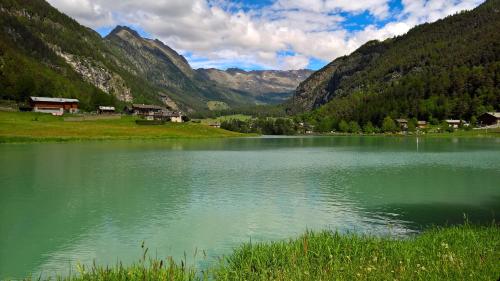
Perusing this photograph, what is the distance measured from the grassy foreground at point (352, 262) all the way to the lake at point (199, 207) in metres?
5.12

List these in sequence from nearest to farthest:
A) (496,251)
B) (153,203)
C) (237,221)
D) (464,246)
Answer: (496,251)
(464,246)
(237,221)
(153,203)

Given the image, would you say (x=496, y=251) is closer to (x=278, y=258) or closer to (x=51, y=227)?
(x=278, y=258)

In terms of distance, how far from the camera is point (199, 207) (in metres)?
38.1

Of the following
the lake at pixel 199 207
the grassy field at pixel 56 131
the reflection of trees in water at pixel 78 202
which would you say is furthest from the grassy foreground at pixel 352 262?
the grassy field at pixel 56 131

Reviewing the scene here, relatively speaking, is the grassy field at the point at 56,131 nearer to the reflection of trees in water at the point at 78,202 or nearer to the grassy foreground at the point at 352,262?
the reflection of trees in water at the point at 78,202

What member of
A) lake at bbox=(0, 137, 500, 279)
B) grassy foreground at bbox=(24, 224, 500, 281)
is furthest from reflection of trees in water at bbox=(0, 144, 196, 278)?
grassy foreground at bbox=(24, 224, 500, 281)

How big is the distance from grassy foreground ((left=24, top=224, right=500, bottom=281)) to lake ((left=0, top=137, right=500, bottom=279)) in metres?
5.12

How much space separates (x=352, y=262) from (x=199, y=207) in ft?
73.0

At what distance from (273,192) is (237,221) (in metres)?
14.9

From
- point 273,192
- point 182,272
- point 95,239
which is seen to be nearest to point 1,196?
point 95,239

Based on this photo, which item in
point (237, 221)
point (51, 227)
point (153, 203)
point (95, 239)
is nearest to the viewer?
point (95, 239)

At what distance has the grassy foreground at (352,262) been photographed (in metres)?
14.5

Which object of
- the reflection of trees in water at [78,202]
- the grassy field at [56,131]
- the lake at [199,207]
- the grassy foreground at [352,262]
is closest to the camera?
the grassy foreground at [352,262]

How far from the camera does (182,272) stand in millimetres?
15281
